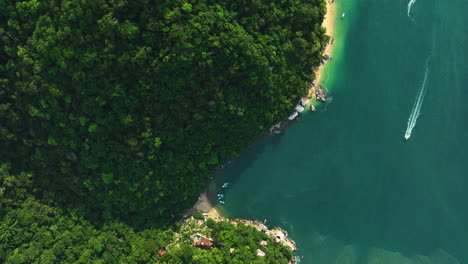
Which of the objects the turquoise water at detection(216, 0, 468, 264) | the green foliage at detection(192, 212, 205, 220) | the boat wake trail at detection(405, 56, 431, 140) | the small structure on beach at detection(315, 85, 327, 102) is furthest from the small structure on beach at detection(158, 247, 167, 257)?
the boat wake trail at detection(405, 56, 431, 140)

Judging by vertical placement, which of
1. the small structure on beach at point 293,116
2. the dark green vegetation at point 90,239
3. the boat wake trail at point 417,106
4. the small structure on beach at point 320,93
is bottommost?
the dark green vegetation at point 90,239

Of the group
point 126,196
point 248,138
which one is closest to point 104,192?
point 126,196

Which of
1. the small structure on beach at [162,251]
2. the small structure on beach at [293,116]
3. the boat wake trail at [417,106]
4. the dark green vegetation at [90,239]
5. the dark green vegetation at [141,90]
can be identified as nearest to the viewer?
the dark green vegetation at [141,90]

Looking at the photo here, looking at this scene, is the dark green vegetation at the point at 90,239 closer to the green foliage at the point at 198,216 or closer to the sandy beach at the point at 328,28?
the green foliage at the point at 198,216

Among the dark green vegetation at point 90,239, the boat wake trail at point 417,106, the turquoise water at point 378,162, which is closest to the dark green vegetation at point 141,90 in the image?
the dark green vegetation at point 90,239

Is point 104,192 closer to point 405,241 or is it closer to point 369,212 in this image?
point 369,212

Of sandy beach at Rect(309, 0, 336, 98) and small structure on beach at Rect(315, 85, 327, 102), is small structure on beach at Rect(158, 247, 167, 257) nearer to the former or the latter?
sandy beach at Rect(309, 0, 336, 98)

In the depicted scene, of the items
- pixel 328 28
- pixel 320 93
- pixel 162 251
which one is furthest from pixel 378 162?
pixel 162 251
